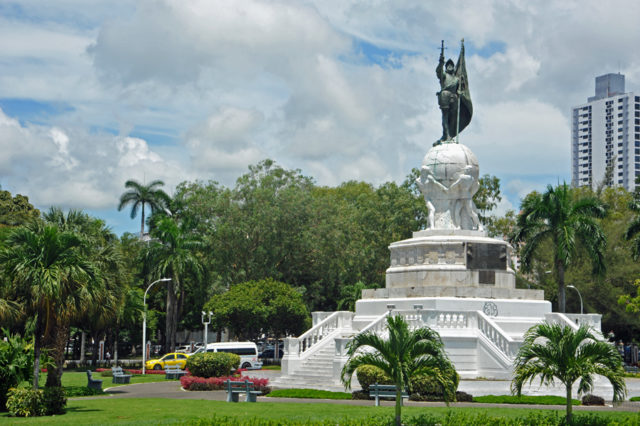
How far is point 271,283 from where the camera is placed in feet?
185

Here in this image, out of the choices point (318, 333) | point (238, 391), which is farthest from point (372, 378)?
point (318, 333)

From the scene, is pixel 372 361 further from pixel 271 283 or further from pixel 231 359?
pixel 271 283

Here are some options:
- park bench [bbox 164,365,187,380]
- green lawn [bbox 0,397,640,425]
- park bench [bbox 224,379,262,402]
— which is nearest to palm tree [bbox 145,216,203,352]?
park bench [bbox 164,365,187,380]

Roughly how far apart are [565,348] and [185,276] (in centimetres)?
4777

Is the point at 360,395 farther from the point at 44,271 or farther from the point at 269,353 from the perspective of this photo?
the point at 269,353

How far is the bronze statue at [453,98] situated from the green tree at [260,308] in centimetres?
1719

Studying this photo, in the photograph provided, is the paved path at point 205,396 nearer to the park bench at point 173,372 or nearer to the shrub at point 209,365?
the shrub at point 209,365

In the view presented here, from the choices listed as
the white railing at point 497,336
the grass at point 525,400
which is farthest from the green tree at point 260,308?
the grass at point 525,400

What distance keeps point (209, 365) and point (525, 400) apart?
1556 cm

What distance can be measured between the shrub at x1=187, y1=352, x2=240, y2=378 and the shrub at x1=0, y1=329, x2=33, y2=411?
12.1 m

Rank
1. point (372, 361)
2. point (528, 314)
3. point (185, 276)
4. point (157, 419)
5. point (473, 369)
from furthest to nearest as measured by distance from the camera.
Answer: point (185, 276) → point (528, 314) → point (473, 369) → point (157, 419) → point (372, 361)

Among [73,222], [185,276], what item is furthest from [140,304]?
[73,222]

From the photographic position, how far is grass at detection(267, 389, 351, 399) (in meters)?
28.3

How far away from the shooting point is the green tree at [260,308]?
5422 cm
